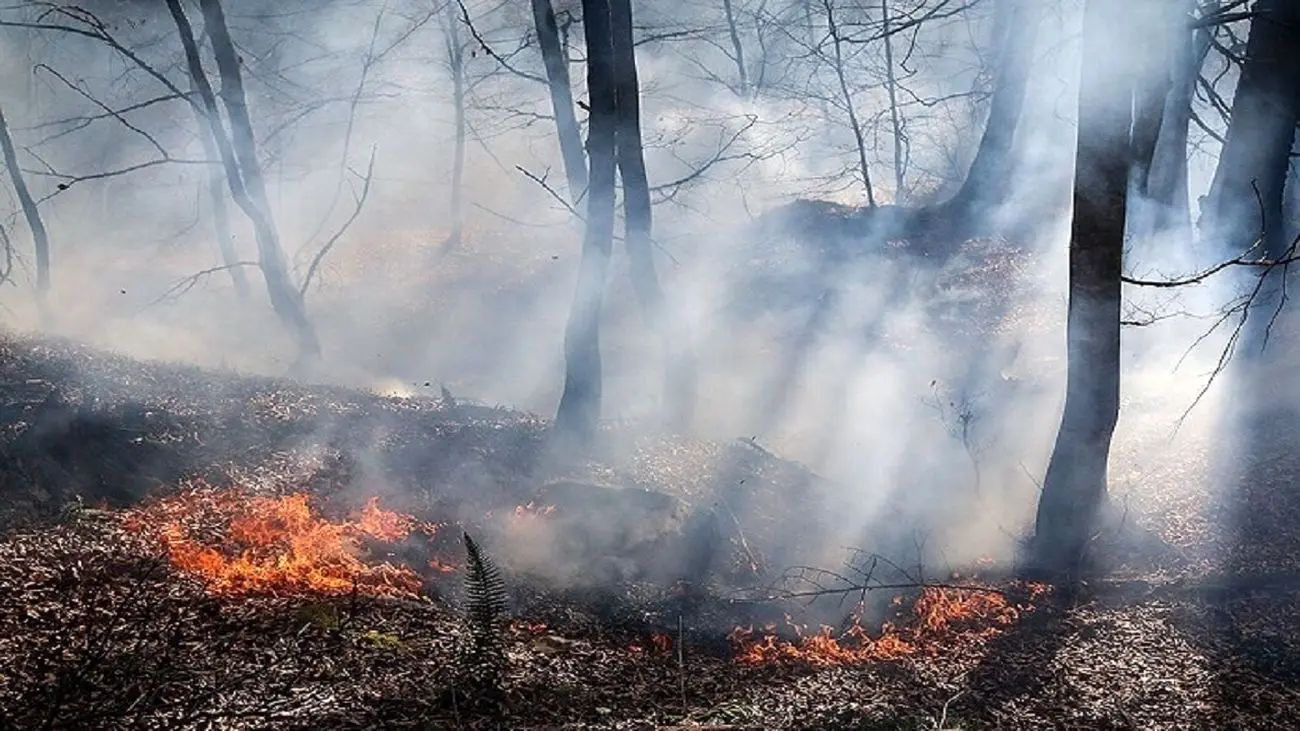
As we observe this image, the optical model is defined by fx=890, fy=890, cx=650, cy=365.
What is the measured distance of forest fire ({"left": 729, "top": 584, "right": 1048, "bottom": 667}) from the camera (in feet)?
18.5

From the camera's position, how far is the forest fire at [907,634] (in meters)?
5.64

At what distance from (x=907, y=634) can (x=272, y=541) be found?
4.43m

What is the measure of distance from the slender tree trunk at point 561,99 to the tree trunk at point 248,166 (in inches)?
155

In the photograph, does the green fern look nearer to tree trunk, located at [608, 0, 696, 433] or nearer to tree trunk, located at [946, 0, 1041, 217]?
tree trunk, located at [608, 0, 696, 433]

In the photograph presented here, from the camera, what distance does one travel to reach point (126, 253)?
76.7ft

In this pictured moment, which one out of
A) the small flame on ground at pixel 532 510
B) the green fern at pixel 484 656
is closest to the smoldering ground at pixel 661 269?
the small flame on ground at pixel 532 510

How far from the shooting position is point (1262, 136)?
29.9 feet

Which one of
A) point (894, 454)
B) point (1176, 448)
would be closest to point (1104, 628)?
point (1176, 448)

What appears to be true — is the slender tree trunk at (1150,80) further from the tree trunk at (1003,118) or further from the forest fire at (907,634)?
the forest fire at (907,634)

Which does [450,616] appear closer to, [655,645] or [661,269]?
[655,645]

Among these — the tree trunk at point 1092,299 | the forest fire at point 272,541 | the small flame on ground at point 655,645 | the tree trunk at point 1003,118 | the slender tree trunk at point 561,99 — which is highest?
the tree trunk at point 1003,118

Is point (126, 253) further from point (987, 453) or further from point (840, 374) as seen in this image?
point (987, 453)

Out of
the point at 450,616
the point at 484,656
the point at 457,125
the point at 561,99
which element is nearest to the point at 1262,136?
the point at 561,99

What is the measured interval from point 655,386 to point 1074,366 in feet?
22.8
